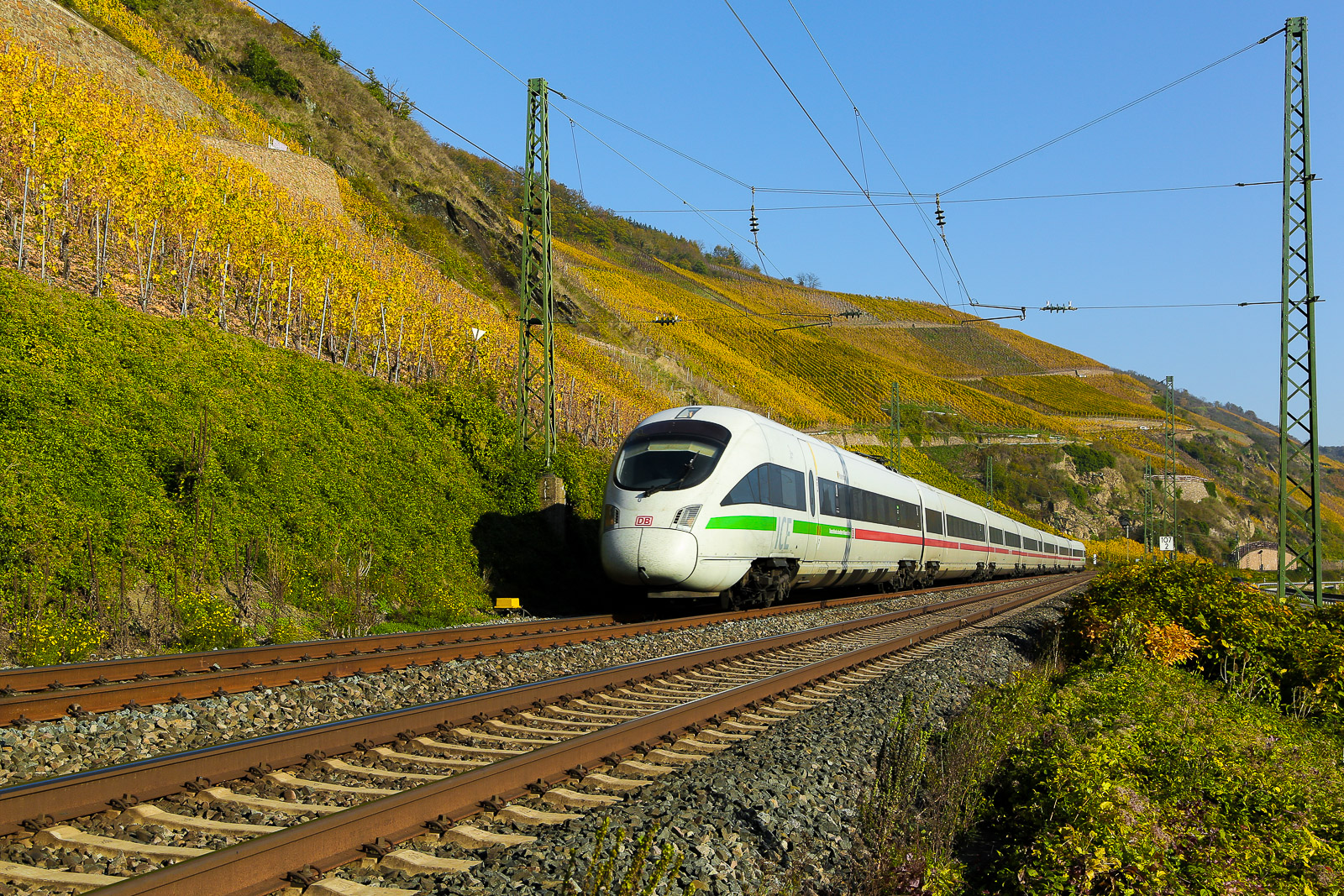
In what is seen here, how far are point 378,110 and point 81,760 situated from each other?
55901 mm

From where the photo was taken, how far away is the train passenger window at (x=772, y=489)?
14.9m

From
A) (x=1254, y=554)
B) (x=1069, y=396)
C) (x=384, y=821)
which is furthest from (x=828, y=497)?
(x=1069, y=396)

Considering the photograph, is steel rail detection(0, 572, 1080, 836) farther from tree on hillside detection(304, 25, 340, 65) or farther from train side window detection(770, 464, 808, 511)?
tree on hillside detection(304, 25, 340, 65)

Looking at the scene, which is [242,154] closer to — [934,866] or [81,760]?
[81,760]

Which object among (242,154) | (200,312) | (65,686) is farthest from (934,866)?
(242,154)

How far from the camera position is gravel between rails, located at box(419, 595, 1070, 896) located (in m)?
4.14

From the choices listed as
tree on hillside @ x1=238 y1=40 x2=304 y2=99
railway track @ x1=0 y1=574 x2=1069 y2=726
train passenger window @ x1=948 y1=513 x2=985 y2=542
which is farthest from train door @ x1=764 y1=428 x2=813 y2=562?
tree on hillside @ x1=238 y1=40 x2=304 y2=99

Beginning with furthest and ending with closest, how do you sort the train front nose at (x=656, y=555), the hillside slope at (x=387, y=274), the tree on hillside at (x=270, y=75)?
the tree on hillside at (x=270, y=75) < the hillside slope at (x=387, y=274) < the train front nose at (x=656, y=555)

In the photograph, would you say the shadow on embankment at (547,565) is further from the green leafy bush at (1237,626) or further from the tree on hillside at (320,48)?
the tree on hillside at (320,48)

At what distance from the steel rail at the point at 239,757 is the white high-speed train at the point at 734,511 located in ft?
17.4

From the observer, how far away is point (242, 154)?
1391 inches

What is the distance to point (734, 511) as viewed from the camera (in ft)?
48.0

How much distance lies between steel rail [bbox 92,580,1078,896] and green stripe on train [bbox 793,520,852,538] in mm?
9487

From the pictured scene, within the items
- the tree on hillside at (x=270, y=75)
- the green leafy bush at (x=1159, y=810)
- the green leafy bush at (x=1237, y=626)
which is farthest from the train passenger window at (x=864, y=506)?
the tree on hillside at (x=270, y=75)
